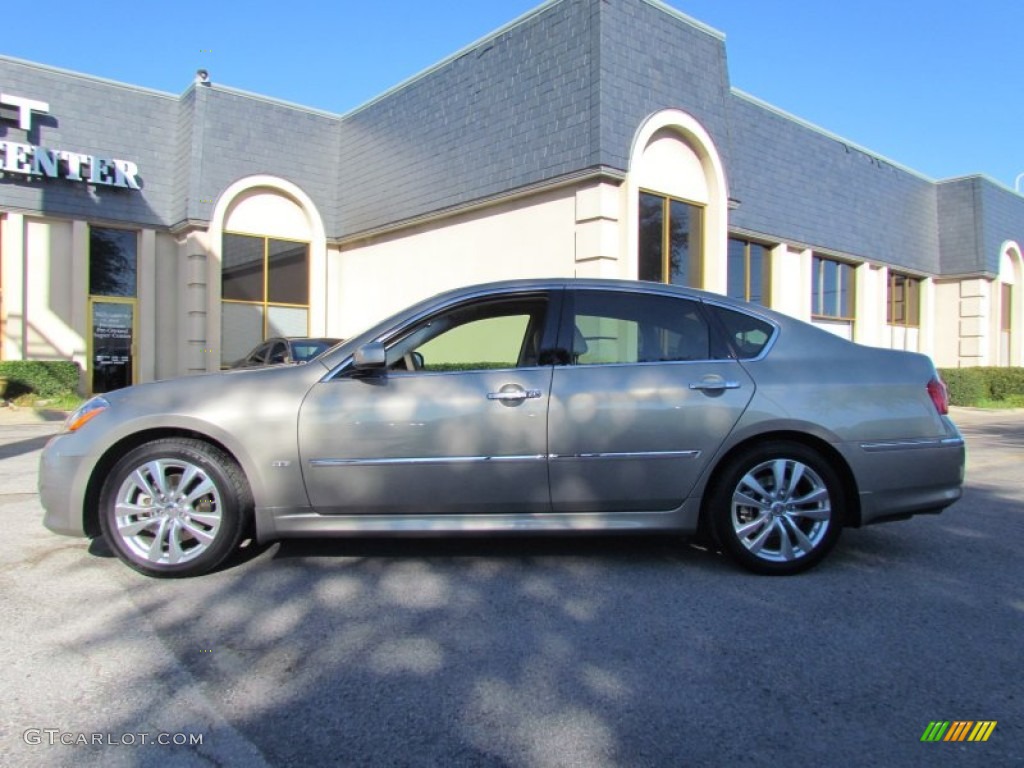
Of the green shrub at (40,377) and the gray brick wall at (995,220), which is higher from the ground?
the gray brick wall at (995,220)

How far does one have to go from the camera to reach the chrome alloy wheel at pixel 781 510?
13.2 feet

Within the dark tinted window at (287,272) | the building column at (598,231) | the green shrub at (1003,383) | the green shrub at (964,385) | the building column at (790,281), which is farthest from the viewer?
the green shrub at (1003,383)

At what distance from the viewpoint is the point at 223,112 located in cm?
1595

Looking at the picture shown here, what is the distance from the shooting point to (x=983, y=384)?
20484 millimetres

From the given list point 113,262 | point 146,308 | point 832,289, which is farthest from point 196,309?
point 832,289

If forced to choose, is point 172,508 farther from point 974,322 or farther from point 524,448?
point 974,322

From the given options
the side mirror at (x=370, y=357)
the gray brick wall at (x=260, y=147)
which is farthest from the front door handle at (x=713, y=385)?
the gray brick wall at (x=260, y=147)

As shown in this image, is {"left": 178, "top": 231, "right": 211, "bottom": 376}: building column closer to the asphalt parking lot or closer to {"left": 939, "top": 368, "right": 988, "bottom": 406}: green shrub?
the asphalt parking lot

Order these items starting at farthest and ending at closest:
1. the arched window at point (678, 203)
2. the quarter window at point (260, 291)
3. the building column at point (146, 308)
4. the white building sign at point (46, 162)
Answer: the quarter window at point (260, 291)
the building column at point (146, 308)
the white building sign at point (46, 162)
the arched window at point (678, 203)

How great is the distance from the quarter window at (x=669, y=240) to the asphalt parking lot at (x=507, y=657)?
8360 mm

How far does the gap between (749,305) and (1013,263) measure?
80.7 feet

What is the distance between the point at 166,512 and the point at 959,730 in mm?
3739

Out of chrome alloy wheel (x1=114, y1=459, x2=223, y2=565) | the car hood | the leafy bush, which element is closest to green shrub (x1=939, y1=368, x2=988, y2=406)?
the leafy bush

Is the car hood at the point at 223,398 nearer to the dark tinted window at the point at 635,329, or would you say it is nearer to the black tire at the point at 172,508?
the black tire at the point at 172,508
